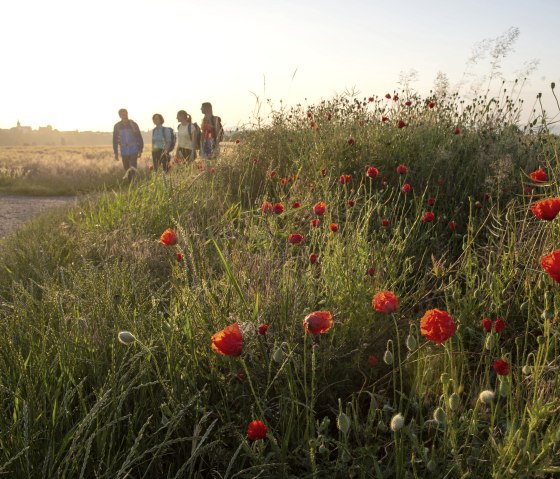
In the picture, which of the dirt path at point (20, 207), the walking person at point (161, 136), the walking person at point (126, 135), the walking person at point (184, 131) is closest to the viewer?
the dirt path at point (20, 207)

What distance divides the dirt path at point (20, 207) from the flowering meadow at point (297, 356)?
3180 millimetres

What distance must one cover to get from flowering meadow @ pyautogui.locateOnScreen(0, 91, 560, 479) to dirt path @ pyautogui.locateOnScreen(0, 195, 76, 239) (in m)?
3.18

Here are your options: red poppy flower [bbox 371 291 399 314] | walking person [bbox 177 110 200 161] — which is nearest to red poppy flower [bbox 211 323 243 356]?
red poppy flower [bbox 371 291 399 314]

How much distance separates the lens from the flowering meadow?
1361 mm

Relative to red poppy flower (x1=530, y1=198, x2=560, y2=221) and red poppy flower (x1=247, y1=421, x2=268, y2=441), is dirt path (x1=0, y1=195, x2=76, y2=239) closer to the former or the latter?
red poppy flower (x1=247, y1=421, x2=268, y2=441)

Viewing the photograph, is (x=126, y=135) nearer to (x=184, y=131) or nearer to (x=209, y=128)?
(x=184, y=131)

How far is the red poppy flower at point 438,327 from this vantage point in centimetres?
127

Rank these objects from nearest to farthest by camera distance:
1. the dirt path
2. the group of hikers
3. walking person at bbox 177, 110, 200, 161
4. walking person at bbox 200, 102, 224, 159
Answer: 1. the dirt path
2. walking person at bbox 200, 102, 224, 159
3. the group of hikers
4. walking person at bbox 177, 110, 200, 161

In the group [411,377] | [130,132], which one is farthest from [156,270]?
[130,132]

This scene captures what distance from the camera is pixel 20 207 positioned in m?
8.57

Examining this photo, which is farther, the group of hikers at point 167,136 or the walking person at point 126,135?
the walking person at point 126,135

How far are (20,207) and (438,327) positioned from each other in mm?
8794

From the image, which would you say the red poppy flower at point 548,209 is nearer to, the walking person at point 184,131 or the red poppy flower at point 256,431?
the red poppy flower at point 256,431

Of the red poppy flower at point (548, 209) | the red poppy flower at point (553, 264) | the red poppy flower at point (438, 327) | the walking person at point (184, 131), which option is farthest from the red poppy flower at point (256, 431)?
the walking person at point (184, 131)
